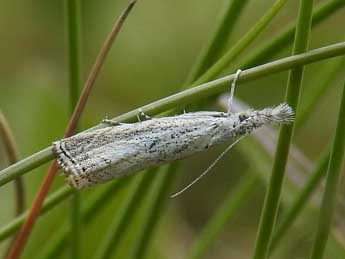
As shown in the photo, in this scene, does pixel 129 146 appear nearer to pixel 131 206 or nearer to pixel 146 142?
pixel 146 142

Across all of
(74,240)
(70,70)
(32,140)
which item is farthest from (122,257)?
(70,70)


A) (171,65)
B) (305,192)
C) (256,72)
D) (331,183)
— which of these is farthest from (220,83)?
(171,65)

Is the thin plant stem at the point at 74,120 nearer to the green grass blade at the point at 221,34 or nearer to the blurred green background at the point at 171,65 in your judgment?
the green grass blade at the point at 221,34

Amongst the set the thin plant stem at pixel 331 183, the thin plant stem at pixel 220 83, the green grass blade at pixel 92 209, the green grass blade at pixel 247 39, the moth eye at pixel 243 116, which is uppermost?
the green grass blade at pixel 247 39

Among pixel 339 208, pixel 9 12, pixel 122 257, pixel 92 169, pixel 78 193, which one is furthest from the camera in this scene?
pixel 9 12

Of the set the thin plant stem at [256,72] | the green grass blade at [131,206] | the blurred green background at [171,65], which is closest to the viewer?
the thin plant stem at [256,72]

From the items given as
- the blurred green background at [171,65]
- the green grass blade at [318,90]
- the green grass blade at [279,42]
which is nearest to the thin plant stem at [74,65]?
the green grass blade at [279,42]

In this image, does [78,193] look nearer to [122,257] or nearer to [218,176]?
[122,257]
